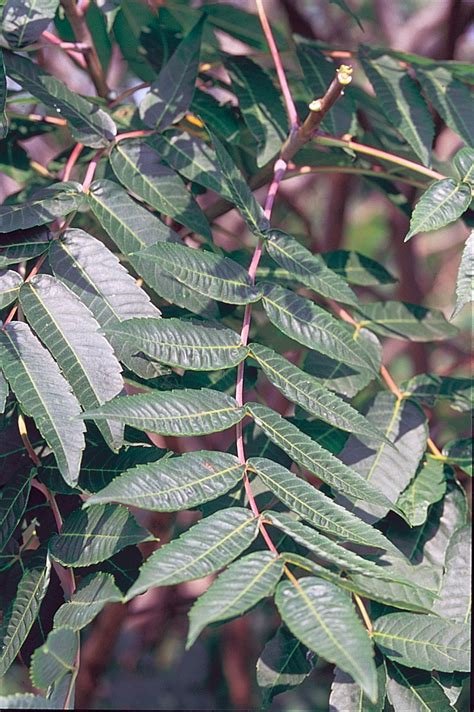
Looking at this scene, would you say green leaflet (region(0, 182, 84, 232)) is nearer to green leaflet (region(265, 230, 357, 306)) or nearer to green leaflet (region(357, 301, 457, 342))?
green leaflet (region(265, 230, 357, 306))

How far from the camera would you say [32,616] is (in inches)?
19.1

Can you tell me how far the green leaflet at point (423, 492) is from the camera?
59 cm

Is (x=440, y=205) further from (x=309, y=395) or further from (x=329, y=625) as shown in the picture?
(x=329, y=625)

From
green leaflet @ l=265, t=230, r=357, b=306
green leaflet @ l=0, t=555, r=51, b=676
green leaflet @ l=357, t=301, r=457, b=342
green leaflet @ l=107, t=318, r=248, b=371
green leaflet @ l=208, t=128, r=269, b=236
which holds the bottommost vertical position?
green leaflet @ l=0, t=555, r=51, b=676

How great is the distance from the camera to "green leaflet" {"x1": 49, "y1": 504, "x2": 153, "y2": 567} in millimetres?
475

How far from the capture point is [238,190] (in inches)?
22.8

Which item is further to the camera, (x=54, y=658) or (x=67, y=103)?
(x=67, y=103)

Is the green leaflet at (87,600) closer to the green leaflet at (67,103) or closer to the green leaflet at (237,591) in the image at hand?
the green leaflet at (237,591)

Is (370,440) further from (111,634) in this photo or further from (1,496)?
(111,634)

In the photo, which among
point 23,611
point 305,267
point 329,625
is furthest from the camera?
point 305,267

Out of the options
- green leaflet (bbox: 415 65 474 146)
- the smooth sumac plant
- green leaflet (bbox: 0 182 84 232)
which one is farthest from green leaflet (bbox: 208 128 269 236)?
green leaflet (bbox: 415 65 474 146)

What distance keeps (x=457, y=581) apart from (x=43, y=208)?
39cm

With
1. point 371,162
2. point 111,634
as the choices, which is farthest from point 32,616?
point 111,634

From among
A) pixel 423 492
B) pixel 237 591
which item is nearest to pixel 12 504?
pixel 237 591
